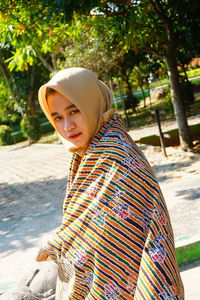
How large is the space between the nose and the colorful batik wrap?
0.68ft

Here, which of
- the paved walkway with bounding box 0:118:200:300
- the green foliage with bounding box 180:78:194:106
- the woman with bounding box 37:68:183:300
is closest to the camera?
the woman with bounding box 37:68:183:300

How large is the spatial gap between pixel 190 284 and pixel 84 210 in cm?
189

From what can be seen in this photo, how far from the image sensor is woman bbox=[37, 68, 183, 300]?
4.77 feet

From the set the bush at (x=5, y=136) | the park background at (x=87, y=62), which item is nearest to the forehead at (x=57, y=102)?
the park background at (x=87, y=62)

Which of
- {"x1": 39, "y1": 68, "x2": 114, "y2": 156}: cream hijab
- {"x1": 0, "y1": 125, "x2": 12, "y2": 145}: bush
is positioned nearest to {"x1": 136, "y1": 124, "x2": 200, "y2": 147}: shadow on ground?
{"x1": 39, "y1": 68, "x2": 114, "y2": 156}: cream hijab

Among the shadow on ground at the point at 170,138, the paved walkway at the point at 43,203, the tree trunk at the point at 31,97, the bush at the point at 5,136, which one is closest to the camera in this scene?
the paved walkway at the point at 43,203

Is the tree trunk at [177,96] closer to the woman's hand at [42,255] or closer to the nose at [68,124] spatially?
the nose at [68,124]

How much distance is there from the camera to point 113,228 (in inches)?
59.5

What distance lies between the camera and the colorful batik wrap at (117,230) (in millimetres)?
1479

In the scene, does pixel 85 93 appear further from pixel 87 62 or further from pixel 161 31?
pixel 87 62

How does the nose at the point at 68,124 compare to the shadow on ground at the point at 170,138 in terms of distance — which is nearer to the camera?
the nose at the point at 68,124

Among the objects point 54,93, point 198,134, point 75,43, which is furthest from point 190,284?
point 75,43

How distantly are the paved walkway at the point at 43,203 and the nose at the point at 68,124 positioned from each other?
1908 mm

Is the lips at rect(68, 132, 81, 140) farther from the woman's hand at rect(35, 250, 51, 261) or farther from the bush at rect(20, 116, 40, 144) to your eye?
the bush at rect(20, 116, 40, 144)
